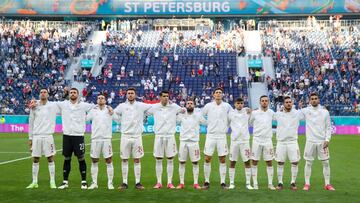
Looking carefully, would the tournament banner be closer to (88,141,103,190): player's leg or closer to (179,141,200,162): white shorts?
(179,141,200,162): white shorts

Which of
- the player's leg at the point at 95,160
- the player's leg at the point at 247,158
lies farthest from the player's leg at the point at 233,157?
the player's leg at the point at 95,160

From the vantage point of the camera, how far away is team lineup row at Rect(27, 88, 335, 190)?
53.5 ft

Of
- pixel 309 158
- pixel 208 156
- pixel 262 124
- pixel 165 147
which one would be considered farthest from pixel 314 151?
pixel 165 147

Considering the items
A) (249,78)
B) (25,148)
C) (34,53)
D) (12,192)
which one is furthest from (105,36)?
(12,192)

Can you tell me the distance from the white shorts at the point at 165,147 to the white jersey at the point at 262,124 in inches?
84.9

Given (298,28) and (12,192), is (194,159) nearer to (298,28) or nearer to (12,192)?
(12,192)

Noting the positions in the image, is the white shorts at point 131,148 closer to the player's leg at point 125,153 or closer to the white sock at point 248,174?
the player's leg at point 125,153

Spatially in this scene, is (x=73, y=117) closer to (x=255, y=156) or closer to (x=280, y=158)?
(x=255, y=156)

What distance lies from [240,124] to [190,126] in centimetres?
129

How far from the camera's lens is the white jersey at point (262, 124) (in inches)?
651

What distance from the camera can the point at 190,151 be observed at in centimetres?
1655

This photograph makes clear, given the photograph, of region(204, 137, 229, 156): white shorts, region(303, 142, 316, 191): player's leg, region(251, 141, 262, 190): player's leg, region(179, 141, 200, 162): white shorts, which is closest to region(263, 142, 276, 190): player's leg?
region(251, 141, 262, 190): player's leg

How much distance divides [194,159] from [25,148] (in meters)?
15.2

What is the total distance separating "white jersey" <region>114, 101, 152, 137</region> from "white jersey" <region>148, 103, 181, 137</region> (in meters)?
0.33
